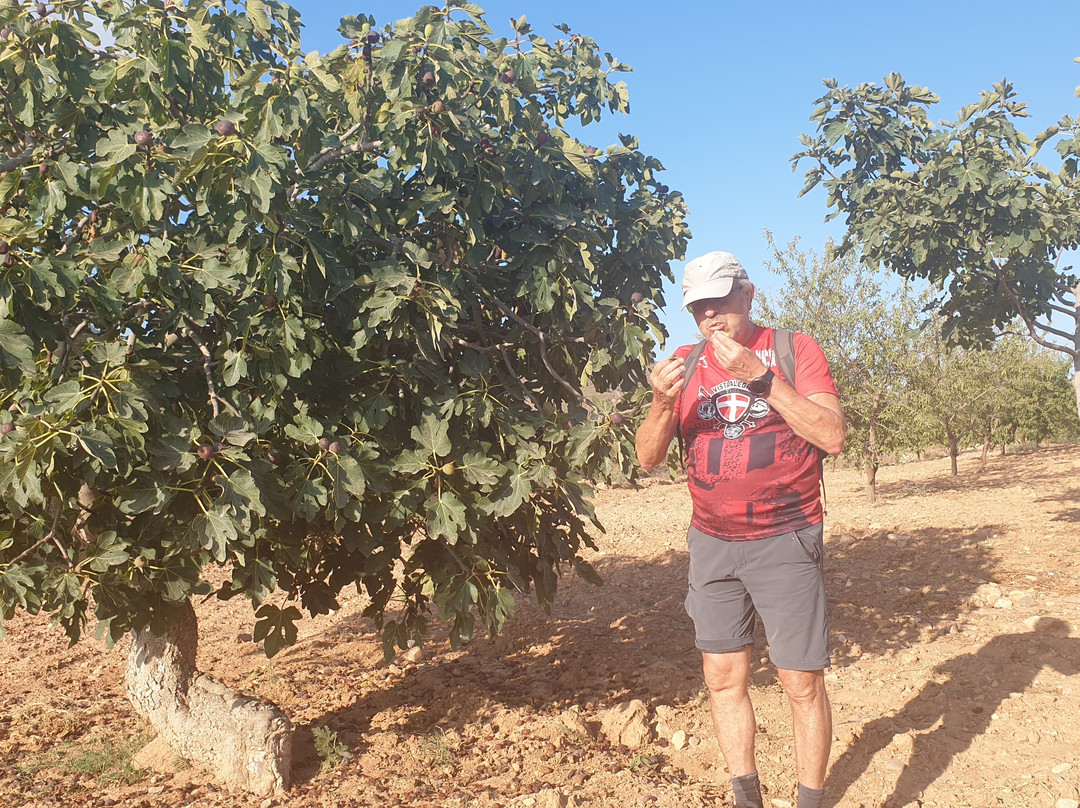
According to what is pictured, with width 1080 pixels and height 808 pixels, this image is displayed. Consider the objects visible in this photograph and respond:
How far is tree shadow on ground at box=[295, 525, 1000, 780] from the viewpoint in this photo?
4699 millimetres

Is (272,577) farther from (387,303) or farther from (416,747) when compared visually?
(416,747)

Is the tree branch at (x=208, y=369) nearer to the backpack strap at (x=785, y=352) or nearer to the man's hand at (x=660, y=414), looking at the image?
the man's hand at (x=660, y=414)

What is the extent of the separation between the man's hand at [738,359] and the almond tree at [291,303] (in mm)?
562

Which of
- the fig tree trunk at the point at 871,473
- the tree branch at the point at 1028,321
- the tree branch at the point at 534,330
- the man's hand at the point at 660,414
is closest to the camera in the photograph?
the man's hand at the point at 660,414

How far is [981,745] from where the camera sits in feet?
12.4

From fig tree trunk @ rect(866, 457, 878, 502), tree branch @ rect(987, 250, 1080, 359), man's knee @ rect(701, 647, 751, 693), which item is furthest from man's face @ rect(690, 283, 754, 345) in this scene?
fig tree trunk @ rect(866, 457, 878, 502)

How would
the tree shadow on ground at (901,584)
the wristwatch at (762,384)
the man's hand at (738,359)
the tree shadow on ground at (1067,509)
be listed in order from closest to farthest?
the man's hand at (738,359) < the wristwatch at (762,384) < the tree shadow on ground at (901,584) < the tree shadow on ground at (1067,509)

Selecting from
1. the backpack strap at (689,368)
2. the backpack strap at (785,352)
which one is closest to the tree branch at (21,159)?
the backpack strap at (689,368)

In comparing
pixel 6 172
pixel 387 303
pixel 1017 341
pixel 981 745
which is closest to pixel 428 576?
pixel 387 303

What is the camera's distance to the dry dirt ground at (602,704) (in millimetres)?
3604

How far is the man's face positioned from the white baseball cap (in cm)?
4

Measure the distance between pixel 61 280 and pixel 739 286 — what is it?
2268 millimetres

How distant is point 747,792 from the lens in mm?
2941

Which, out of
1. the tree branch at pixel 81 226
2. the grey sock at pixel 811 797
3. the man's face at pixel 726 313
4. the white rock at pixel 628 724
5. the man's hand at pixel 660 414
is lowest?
the white rock at pixel 628 724
